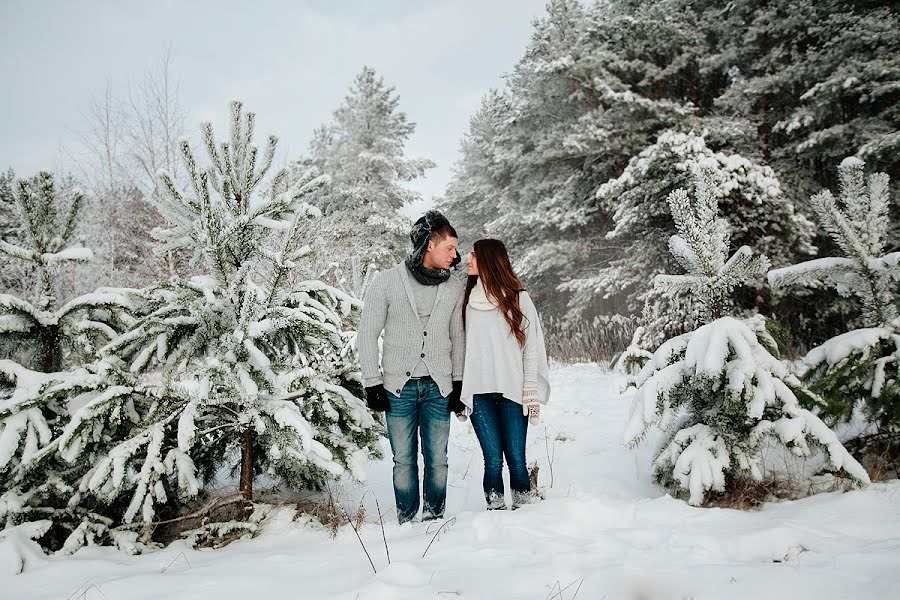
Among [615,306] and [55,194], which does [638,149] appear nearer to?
[615,306]

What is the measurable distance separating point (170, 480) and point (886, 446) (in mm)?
4782

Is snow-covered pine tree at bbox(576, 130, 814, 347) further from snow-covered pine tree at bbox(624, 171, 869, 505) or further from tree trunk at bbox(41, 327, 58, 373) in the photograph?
tree trunk at bbox(41, 327, 58, 373)

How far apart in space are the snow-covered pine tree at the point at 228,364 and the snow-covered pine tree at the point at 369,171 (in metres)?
15.7

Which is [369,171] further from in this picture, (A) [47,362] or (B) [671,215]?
(A) [47,362]

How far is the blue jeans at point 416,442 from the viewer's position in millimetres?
2959

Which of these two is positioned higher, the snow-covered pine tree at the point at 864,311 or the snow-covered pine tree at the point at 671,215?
the snow-covered pine tree at the point at 671,215

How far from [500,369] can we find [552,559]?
1196mm

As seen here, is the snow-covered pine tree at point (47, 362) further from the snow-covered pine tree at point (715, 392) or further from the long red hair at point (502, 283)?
the snow-covered pine tree at point (715, 392)

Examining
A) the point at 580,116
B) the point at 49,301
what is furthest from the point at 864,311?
the point at 580,116

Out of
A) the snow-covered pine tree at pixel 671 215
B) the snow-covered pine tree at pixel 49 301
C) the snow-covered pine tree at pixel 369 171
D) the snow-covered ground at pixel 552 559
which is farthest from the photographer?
the snow-covered pine tree at pixel 369 171

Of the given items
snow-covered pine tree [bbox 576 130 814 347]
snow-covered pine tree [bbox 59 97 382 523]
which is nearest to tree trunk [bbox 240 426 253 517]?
snow-covered pine tree [bbox 59 97 382 523]

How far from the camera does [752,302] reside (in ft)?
35.1

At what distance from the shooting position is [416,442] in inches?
119

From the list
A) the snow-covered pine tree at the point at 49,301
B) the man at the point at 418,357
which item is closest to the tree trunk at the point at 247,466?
the man at the point at 418,357
